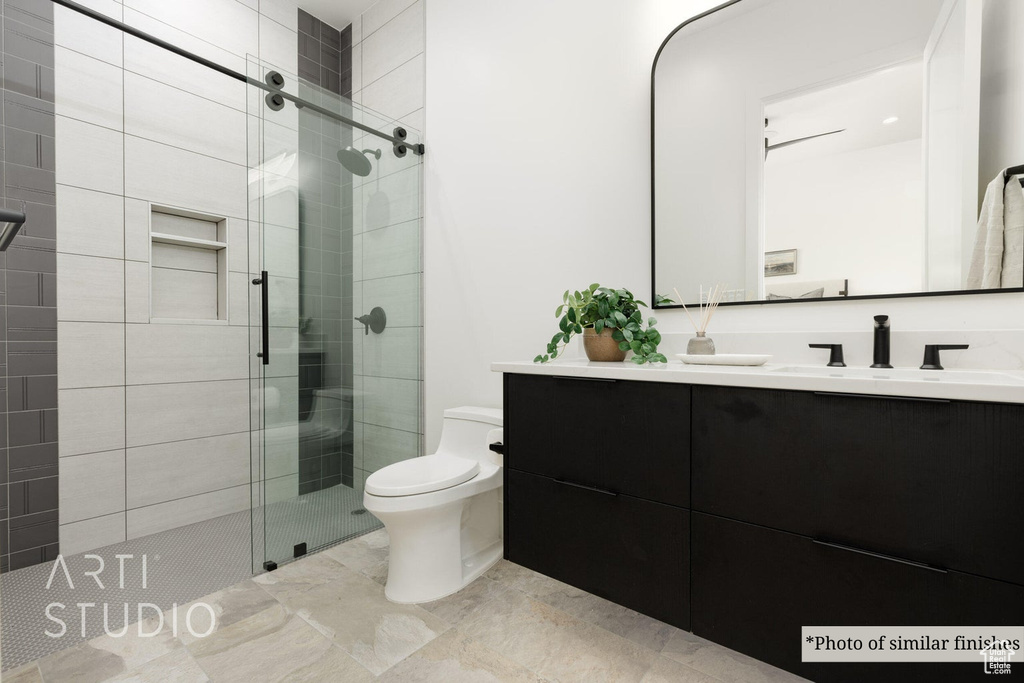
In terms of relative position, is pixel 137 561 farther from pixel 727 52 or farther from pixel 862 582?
pixel 727 52

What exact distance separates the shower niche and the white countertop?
1796 millimetres

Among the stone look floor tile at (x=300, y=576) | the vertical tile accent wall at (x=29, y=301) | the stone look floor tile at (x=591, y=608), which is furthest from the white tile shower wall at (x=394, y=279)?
the vertical tile accent wall at (x=29, y=301)

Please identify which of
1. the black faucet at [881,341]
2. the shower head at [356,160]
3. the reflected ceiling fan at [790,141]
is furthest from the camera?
the shower head at [356,160]

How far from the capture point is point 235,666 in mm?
1337

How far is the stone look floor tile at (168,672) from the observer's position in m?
1.29

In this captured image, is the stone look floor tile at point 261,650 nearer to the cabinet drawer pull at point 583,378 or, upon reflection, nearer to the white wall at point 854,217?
the cabinet drawer pull at point 583,378

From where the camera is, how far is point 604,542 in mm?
1277

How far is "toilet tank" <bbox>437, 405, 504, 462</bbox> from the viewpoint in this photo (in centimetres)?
197

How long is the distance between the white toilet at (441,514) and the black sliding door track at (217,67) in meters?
1.35

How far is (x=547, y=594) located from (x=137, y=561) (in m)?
1.67

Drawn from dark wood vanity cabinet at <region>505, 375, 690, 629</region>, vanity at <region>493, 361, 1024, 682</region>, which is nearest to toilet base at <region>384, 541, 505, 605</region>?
dark wood vanity cabinet at <region>505, 375, 690, 629</region>

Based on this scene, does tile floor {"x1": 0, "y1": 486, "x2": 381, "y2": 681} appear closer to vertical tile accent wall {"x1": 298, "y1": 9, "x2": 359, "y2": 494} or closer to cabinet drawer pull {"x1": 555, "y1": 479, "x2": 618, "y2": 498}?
vertical tile accent wall {"x1": 298, "y1": 9, "x2": 359, "y2": 494}

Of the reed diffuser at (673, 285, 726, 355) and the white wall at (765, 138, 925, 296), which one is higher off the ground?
the white wall at (765, 138, 925, 296)

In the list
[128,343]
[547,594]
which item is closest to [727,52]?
[547,594]
